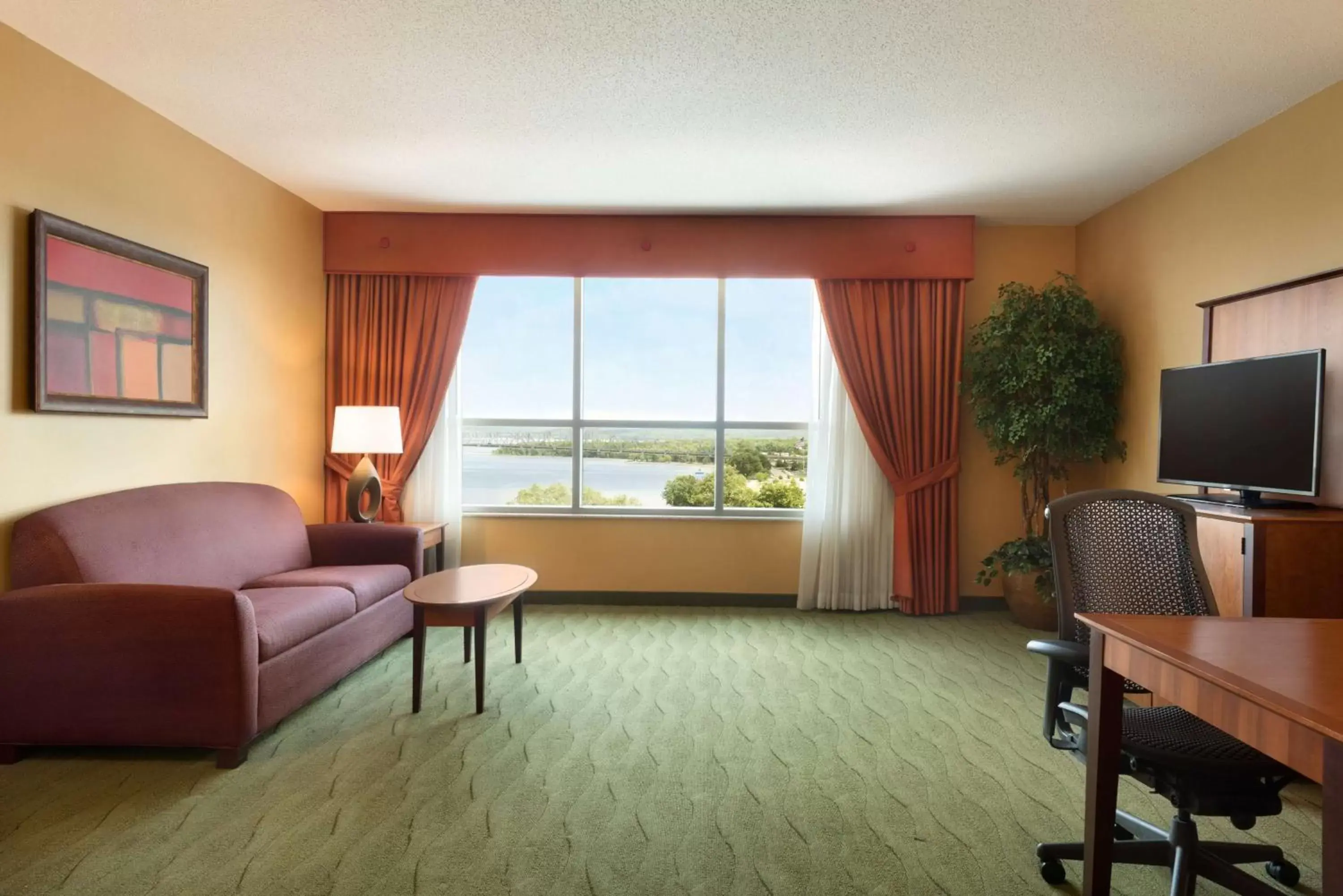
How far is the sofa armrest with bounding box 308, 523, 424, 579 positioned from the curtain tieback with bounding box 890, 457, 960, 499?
3.19 metres

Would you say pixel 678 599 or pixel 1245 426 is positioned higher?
pixel 1245 426

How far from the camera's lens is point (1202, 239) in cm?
361

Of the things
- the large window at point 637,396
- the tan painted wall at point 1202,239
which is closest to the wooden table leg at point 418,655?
the large window at point 637,396

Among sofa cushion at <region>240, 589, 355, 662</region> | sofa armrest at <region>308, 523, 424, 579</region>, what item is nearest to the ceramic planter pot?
sofa armrest at <region>308, 523, 424, 579</region>

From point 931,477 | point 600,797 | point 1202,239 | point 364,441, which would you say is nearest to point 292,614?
point 600,797

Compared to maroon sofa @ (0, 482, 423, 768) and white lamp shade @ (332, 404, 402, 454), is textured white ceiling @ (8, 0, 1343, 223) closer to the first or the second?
white lamp shade @ (332, 404, 402, 454)

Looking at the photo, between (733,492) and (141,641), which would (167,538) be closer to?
(141,641)

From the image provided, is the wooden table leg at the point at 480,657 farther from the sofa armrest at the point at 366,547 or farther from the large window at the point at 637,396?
the large window at the point at 637,396

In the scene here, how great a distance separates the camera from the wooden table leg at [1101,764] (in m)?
1.59

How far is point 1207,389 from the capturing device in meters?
3.17

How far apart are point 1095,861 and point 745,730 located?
1404 millimetres

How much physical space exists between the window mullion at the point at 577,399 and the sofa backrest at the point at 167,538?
5.81 ft

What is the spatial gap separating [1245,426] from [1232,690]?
2.36 m

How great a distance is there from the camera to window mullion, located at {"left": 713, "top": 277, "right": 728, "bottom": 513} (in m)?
4.91
